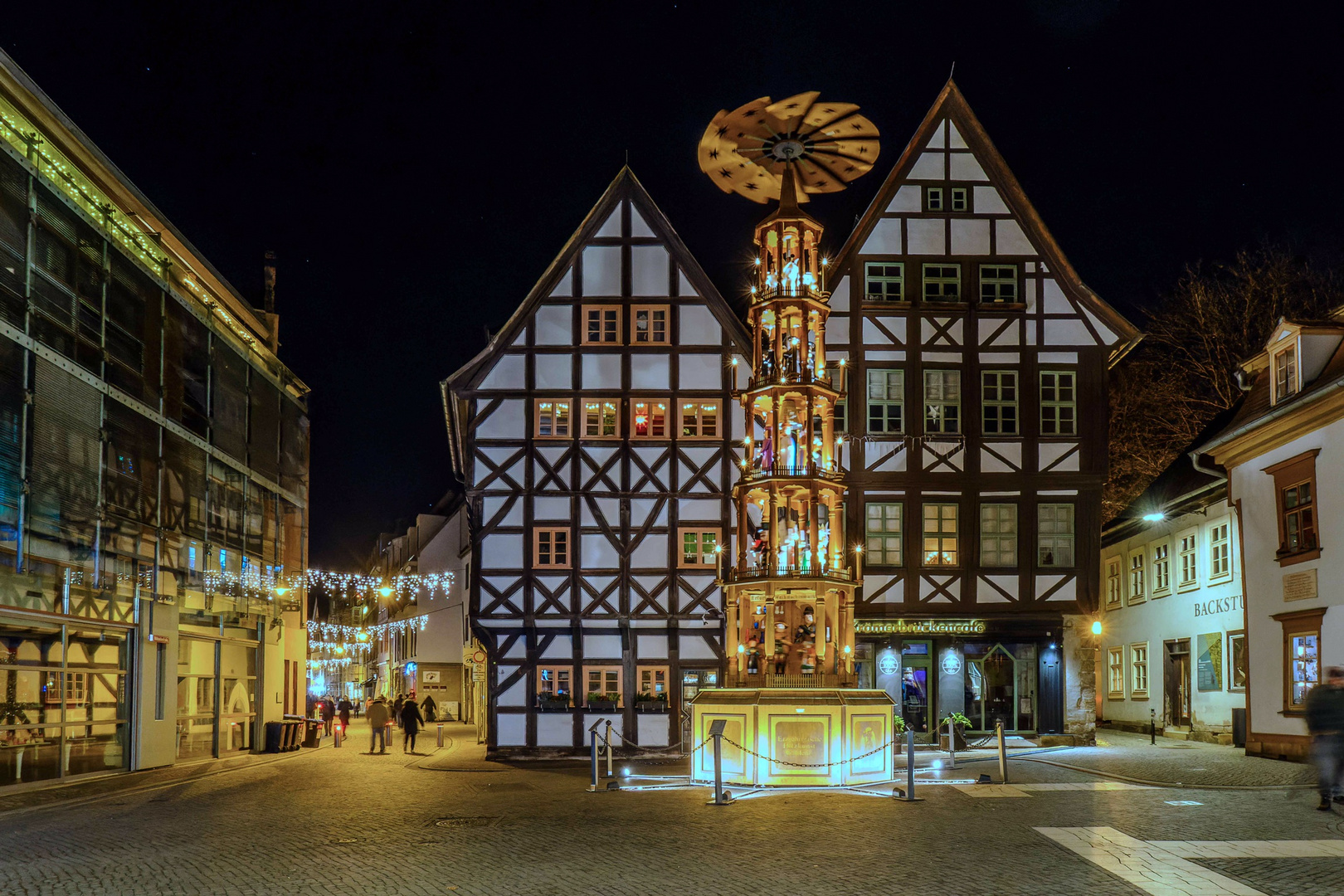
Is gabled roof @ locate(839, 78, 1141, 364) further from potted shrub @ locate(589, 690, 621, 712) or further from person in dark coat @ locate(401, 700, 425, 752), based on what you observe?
person in dark coat @ locate(401, 700, 425, 752)

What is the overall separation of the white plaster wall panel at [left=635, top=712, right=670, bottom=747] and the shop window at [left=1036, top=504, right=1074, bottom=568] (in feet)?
30.4

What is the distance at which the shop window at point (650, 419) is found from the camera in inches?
1203

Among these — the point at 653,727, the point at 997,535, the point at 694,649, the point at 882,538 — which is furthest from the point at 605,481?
the point at 997,535

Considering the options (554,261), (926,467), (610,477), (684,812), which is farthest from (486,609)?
(684,812)

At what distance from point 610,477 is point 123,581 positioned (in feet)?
35.8

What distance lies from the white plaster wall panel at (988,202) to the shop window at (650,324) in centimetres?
768

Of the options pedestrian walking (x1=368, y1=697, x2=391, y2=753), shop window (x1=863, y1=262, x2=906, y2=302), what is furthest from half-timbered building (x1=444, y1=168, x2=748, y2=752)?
pedestrian walking (x1=368, y1=697, x2=391, y2=753)

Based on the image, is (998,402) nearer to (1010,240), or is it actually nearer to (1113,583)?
(1010,240)

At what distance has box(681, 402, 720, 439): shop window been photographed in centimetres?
3052

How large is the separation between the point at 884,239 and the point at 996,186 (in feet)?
9.46

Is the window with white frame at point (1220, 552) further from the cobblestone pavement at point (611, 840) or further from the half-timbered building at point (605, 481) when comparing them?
the half-timbered building at point (605, 481)

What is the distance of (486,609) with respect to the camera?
2977cm

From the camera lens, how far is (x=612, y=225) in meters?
30.8

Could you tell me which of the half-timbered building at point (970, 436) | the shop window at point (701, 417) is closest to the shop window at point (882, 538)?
the half-timbered building at point (970, 436)
